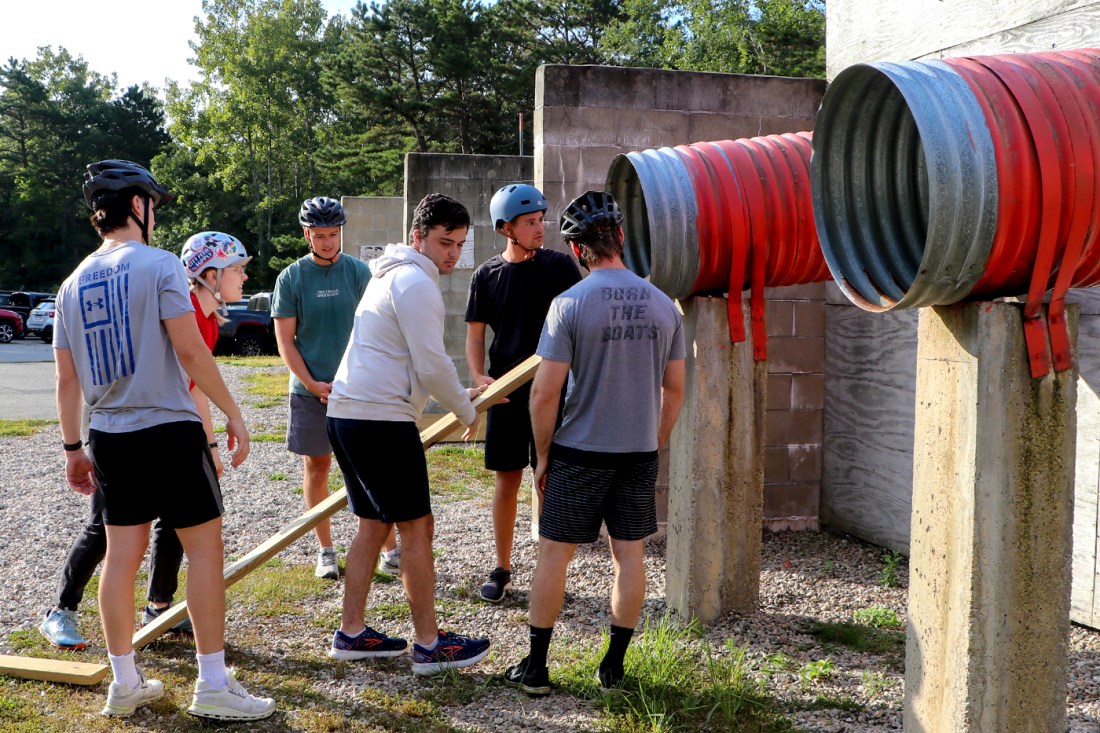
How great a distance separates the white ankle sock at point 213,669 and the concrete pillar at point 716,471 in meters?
2.05

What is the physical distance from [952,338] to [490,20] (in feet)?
132

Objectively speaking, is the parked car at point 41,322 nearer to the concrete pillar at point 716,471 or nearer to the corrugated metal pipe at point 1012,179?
the concrete pillar at point 716,471

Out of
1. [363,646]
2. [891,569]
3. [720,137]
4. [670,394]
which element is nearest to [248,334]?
[720,137]

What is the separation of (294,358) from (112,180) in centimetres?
168

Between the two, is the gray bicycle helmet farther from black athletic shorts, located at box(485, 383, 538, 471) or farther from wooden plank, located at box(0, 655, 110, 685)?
wooden plank, located at box(0, 655, 110, 685)

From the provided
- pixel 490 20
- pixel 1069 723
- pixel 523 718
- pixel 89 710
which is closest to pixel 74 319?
pixel 89 710

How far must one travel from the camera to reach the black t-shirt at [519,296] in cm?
511

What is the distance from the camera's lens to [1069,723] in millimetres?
3582

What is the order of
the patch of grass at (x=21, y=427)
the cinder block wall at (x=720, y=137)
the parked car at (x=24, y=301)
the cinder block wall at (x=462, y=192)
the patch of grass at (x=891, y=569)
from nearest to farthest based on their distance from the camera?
1. the patch of grass at (x=891, y=569)
2. the cinder block wall at (x=720, y=137)
3. the cinder block wall at (x=462, y=192)
4. the patch of grass at (x=21, y=427)
5. the parked car at (x=24, y=301)

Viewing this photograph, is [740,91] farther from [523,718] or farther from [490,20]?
[490,20]

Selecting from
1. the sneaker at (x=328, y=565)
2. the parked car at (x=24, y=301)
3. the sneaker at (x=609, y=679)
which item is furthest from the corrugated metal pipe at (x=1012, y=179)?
the parked car at (x=24, y=301)

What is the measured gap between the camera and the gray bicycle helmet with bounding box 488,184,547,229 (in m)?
4.86

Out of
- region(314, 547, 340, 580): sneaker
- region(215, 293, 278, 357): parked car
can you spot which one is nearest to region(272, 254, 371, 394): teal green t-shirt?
region(314, 547, 340, 580): sneaker

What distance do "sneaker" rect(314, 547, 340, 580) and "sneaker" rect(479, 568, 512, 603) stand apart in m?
0.86
